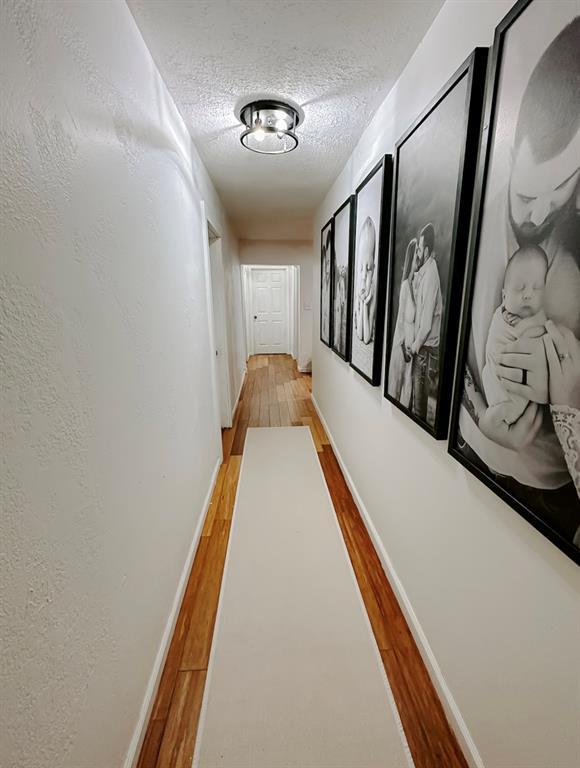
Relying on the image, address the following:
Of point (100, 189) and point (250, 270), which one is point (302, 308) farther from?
point (100, 189)

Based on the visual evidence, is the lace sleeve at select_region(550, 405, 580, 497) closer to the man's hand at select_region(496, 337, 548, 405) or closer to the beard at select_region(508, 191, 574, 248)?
the man's hand at select_region(496, 337, 548, 405)

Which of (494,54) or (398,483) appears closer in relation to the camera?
(494,54)

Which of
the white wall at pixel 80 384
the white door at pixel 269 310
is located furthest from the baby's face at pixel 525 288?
the white door at pixel 269 310

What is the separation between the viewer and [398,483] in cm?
145

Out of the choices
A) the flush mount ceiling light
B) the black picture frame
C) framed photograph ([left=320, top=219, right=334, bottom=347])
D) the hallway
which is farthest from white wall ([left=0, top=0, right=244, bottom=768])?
framed photograph ([left=320, top=219, right=334, bottom=347])

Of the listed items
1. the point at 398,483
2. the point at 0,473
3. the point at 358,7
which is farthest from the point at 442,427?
the point at 358,7

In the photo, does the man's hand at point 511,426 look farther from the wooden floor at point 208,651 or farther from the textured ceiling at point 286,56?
the textured ceiling at point 286,56

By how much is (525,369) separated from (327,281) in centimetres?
232

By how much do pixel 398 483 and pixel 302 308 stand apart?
15.1 ft

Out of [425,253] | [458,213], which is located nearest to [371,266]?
[425,253]

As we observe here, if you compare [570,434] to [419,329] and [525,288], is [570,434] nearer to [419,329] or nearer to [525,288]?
[525,288]

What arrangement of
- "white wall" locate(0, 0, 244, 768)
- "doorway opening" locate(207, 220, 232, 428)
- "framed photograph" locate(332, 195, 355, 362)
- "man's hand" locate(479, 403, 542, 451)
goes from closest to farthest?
1. "white wall" locate(0, 0, 244, 768)
2. "man's hand" locate(479, 403, 542, 451)
3. "framed photograph" locate(332, 195, 355, 362)
4. "doorway opening" locate(207, 220, 232, 428)

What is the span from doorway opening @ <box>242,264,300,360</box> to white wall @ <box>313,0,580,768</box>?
543 centimetres

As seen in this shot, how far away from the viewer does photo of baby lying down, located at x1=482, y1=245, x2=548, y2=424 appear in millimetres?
628
